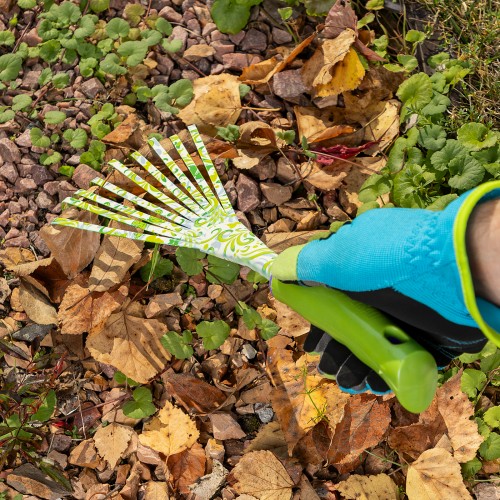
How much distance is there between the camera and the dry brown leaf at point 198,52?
1.88 meters

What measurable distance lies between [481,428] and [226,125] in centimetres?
117

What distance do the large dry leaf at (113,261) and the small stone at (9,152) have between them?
1.37ft

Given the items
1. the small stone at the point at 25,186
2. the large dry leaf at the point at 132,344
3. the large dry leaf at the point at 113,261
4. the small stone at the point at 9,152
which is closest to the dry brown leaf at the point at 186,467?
the large dry leaf at the point at 132,344

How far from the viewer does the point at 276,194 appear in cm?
175

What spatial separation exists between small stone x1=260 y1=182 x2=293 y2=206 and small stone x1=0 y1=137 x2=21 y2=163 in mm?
777

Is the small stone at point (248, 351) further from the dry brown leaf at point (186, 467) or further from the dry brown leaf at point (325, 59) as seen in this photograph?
the dry brown leaf at point (325, 59)

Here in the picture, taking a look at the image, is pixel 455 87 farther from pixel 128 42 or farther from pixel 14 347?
pixel 14 347

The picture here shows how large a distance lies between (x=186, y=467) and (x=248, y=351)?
14.1 inches

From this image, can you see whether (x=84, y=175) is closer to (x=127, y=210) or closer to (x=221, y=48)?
(x=127, y=210)

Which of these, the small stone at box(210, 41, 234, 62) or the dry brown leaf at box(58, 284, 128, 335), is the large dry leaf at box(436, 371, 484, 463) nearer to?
the dry brown leaf at box(58, 284, 128, 335)

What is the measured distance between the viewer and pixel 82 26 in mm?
1867

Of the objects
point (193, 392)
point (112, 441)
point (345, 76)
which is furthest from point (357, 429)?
point (345, 76)

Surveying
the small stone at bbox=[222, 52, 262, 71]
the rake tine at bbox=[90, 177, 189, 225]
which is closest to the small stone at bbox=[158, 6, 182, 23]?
the small stone at bbox=[222, 52, 262, 71]

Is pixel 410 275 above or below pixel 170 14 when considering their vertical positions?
below
